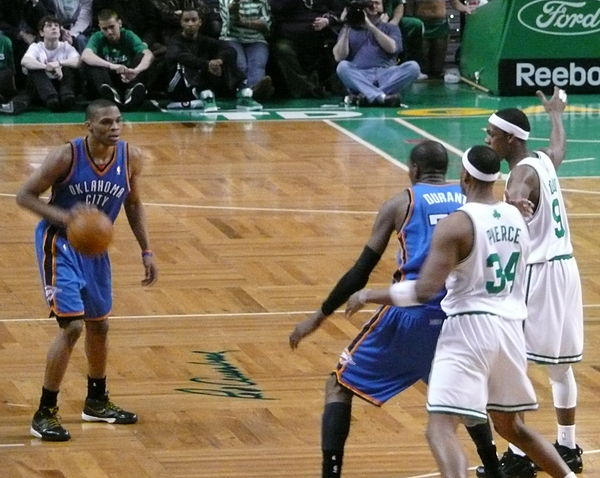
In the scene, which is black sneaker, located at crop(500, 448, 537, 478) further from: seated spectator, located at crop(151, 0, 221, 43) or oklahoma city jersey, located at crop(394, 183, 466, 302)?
seated spectator, located at crop(151, 0, 221, 43)

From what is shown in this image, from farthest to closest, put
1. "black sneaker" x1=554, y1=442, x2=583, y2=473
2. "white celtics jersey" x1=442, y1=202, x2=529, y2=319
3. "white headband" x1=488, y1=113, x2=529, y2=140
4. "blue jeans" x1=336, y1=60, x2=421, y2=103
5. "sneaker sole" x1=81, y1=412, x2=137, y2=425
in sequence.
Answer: "blue jeans" x1=336, y1=60, x2=421, y2=103, "sneaker sole" x1=81, y1=412, x2=137, y2=425, "black sneaker" x1=554, y1=442, x2=583, y2=473, "white headband" x1=488, y1=113, x2=529, y2=140, "white celtics jersey" x1=442, y1=202, x2=529, y2=319

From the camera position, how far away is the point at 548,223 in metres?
6.76

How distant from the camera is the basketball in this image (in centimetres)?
703

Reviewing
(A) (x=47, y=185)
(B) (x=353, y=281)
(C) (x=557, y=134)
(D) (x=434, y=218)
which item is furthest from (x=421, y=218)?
(A) (x=47, y=185)

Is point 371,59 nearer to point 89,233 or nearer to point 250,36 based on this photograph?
point 250,36

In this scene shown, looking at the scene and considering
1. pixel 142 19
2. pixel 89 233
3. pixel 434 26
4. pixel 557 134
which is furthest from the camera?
pixel 434 26

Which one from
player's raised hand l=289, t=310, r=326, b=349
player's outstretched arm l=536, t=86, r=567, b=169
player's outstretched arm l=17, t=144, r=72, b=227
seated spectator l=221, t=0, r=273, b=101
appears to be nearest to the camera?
player's raised hand l=289, t=310, r=326, b=349

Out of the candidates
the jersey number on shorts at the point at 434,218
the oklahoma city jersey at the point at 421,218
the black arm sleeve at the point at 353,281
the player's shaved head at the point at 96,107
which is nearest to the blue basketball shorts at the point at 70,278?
the player's shaved head at the point at 96,107

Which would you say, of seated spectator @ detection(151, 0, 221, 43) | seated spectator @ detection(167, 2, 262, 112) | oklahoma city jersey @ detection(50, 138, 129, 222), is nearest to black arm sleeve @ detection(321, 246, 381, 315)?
oklahoma city jersey @ detection(50, 138, 129, 222)

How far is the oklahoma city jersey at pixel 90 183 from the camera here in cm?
731

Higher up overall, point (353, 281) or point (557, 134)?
point (557, 134)

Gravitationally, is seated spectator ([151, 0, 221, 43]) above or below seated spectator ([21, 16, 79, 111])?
above

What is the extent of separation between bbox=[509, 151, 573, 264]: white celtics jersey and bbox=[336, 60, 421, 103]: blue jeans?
12.3 metres

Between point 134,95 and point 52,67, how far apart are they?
1086 mm
